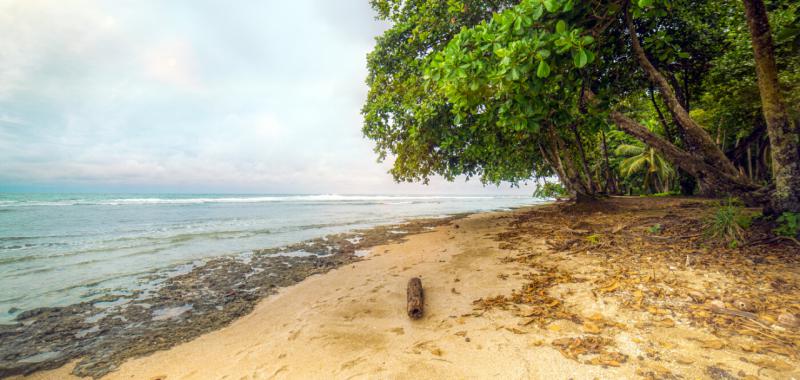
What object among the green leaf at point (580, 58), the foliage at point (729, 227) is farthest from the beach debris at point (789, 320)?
the green leaf at point (580, 58)

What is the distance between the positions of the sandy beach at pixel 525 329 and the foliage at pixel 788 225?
31.0 inches

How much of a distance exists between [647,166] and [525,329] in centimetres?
2187

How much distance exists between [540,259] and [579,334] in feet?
7.90

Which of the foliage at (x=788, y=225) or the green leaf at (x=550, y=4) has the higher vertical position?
the green leaf at (x=550, y=4)

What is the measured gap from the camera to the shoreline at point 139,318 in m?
3.26

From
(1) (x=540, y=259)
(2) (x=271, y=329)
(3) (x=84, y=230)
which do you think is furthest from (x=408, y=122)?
(3) (x=84, y=230)

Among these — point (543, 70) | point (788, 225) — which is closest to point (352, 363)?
point (543, 70)

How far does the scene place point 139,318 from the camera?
422cm

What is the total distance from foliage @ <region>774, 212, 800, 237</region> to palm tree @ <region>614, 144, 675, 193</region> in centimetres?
1622

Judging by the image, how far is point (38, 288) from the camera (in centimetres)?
541

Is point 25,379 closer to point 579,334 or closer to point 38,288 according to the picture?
point 38,288

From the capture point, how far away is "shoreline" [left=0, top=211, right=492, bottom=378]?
3256 mm

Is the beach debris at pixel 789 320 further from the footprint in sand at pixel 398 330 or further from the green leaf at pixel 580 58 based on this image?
the footprint in sand at pixel 398 330

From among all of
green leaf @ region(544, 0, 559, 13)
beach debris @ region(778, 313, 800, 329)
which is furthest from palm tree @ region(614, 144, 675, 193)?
green leaf @ region(544, 0, 559, 13)
